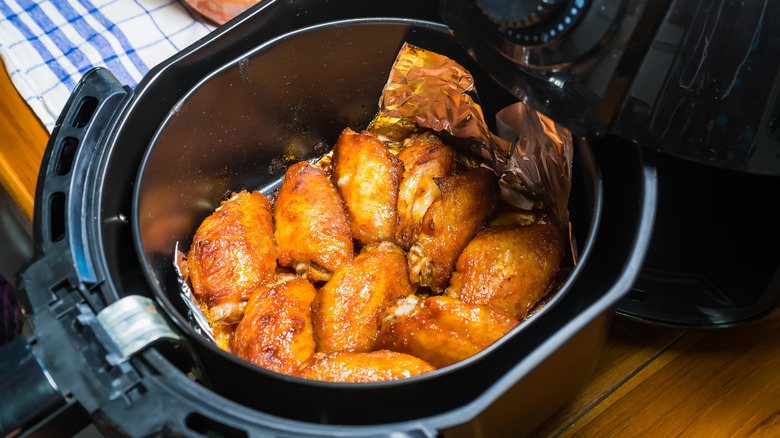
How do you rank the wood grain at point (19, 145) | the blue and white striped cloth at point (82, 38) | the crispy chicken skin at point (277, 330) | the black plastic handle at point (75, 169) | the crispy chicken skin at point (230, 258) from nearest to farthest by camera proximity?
the black plastic handle at point (75, 169), the crispy chicken skin at point (277, 330), the crispy chicken skin at point (230, 258), the wood grain at point (19, 145), the blue and white striped cloth at point (82, 38)

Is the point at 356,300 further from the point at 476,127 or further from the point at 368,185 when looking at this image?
the point at 476,127

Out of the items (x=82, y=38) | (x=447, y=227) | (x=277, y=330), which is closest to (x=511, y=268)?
(x=447, y=227)

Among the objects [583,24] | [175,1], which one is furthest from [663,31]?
[175,1]

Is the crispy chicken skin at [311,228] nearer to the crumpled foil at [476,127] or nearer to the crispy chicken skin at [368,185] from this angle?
the crispy chicken skin at [368,185]

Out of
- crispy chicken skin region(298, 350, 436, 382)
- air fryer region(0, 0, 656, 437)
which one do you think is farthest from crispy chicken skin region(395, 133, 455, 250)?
crispy chicken skin region(298, 350, 436, 382)

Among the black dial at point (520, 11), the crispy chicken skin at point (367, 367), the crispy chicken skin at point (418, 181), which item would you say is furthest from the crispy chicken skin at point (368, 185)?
the black dial at point (520, 11)
